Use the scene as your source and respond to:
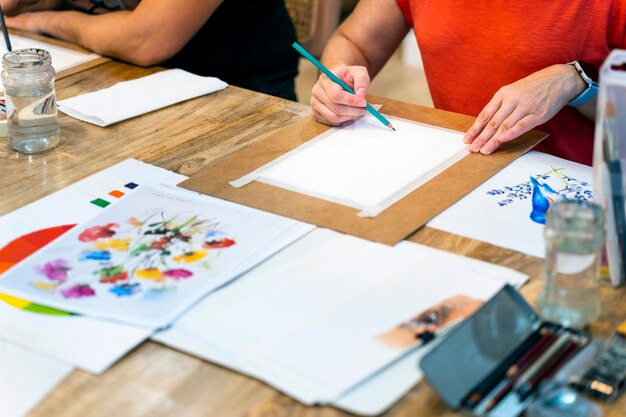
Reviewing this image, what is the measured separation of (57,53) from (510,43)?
92 cm

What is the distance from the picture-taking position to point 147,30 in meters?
1.91

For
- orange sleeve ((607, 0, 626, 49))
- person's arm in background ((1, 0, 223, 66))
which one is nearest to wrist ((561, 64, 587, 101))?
orange sleeve ((607, 0, 626, 49))

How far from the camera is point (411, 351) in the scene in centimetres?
98

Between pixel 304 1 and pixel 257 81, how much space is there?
456mm

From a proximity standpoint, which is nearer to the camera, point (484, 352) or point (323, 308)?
point (484, 352)

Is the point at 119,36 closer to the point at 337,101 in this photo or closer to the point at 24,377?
the point at 337,101

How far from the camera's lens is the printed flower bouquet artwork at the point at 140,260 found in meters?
1.07

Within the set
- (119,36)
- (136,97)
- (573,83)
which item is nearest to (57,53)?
(119,36)

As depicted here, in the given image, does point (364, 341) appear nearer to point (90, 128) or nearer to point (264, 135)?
point (264, 135)

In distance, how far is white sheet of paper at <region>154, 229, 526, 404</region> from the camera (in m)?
0.95

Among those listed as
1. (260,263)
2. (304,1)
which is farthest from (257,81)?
(260,263)

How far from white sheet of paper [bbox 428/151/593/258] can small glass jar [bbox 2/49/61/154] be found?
0.64 m

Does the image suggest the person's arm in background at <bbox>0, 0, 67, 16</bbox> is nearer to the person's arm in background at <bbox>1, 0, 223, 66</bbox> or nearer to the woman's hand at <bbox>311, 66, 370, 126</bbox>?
the person's arm in background at <bbox>1, 0, 223, 66</bbox>

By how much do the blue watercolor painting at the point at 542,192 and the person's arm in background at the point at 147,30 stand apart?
0.84 m
